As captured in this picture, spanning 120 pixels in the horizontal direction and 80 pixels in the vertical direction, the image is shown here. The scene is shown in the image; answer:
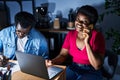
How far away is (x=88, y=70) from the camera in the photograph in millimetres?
1771

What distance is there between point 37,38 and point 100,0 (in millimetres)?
1395

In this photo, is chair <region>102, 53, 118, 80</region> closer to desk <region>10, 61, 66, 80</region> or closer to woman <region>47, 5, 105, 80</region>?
woman <region>47, 5, 105, 80</region>

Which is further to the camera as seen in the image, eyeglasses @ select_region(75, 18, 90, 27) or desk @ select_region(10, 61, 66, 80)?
eyeglasses @ select_region(75, 18, 90, 27)

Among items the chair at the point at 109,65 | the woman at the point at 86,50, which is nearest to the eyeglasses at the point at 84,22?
the woman at the point at 86,50

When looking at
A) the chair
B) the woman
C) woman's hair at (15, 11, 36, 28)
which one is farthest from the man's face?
the chair

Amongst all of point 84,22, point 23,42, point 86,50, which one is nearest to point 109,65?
point 86,50

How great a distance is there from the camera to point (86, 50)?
1736 millimetres

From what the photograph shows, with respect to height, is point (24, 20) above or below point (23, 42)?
above

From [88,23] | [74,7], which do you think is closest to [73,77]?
[88,23]

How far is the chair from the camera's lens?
1.82 meters

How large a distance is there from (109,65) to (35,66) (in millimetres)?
847

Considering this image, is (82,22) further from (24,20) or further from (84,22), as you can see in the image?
(24,20)

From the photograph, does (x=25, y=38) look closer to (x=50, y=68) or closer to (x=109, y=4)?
(x=50, y=68)

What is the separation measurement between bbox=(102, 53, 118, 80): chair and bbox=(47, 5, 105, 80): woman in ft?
0.42
